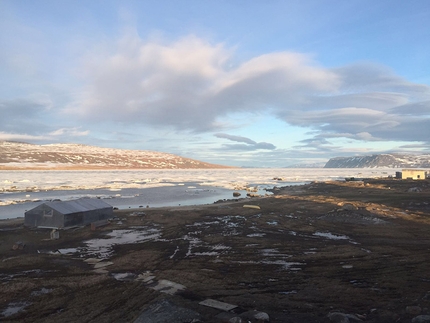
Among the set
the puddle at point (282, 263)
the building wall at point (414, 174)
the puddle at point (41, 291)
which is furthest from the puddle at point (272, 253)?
the building wall at point (414, 174)

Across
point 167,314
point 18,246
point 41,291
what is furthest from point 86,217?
point 167,314

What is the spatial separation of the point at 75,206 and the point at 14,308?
18.1m

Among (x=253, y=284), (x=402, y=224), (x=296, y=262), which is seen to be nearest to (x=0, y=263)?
(x=253, y=284)

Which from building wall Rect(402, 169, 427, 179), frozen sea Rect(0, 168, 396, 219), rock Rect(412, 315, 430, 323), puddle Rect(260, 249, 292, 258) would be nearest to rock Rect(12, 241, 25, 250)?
puddle Rect(260, 249, 292, 258)

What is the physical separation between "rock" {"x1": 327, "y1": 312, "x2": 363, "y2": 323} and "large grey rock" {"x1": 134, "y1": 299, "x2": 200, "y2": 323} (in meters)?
4.19

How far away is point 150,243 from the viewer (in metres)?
23.6

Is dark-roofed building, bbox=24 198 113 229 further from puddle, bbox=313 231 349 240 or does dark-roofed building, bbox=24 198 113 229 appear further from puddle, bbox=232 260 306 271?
puddle, bbox=313 231 349 240

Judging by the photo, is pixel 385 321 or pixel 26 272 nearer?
pixel 385 321

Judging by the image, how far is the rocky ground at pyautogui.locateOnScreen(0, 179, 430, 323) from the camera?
11547 mm

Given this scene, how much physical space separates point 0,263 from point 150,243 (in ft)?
28.8

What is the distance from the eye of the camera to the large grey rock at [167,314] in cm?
1064

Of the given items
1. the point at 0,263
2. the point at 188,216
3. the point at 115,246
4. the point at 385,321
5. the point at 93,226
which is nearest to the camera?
the point at 385,321

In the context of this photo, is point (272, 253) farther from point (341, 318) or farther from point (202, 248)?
point (341, 318)

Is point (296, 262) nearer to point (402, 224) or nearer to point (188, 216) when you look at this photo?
point (402, 224)
